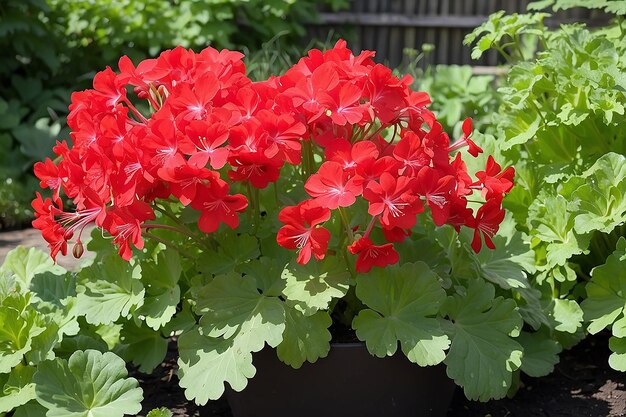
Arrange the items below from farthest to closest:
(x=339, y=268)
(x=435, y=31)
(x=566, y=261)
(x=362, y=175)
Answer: (x=435, y=31)
(x=566, y=261)
(x=339, y=268)
(x=362, y=175)

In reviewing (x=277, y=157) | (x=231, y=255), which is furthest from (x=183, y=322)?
(x=277, y=157)

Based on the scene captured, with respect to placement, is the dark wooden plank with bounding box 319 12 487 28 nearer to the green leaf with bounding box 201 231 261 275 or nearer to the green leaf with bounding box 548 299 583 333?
the green leaf with bounding box 548 299 583 333

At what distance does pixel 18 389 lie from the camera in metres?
2.42

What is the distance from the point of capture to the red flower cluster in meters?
2.18

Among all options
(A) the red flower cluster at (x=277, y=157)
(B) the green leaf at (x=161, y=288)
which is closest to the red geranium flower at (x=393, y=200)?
(A) the red flower cluster at (x=277, y=157)

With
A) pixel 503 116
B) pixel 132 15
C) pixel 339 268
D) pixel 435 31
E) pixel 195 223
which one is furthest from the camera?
pixel 435 31

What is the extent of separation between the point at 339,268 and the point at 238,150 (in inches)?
16.7

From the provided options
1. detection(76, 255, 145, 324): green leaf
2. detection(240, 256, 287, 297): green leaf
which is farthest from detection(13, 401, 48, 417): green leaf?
detection(240, 256, 287, 297): green leaf

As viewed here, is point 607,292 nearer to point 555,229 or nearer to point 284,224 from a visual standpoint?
point 555,229

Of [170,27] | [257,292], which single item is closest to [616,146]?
[257,292]

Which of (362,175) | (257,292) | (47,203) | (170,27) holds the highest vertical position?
(362,175)

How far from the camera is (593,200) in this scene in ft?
8.67

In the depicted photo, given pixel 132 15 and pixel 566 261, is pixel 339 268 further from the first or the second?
pixel 132 15

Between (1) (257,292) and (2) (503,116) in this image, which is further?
(2) (503,116)
